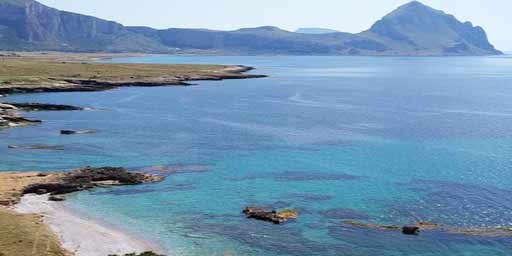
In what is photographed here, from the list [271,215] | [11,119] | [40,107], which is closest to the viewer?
[271,215]

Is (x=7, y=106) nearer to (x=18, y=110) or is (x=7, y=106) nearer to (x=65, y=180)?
(x=18, y=110)

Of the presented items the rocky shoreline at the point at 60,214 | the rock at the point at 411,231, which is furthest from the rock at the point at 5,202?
the rock at the point at 411,231

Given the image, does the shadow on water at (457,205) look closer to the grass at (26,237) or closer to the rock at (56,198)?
the grass at (26,237)

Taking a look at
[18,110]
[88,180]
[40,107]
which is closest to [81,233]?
[88,180]

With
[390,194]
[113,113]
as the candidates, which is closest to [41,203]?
[390,194]

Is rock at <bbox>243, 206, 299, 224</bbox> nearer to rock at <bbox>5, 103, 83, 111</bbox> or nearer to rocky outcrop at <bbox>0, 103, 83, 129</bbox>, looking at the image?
rocky outcrop at <bbox>0, 103, 83, 129</bbox>

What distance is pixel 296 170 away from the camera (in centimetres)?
8456

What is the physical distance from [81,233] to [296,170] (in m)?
36.2

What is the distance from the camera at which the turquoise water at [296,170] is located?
56062 millimetres

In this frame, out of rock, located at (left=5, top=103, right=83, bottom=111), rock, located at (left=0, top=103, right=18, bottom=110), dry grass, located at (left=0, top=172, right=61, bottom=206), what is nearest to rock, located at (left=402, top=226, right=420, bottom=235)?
dry grass, located at (left=0, top=172, right=61, bottom=206)

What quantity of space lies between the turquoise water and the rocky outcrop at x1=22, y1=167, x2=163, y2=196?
2.27 m

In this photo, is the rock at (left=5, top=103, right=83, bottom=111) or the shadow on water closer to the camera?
the shadow on water

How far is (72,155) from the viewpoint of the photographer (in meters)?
92.2

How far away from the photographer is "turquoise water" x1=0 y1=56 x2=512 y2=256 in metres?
56.1
